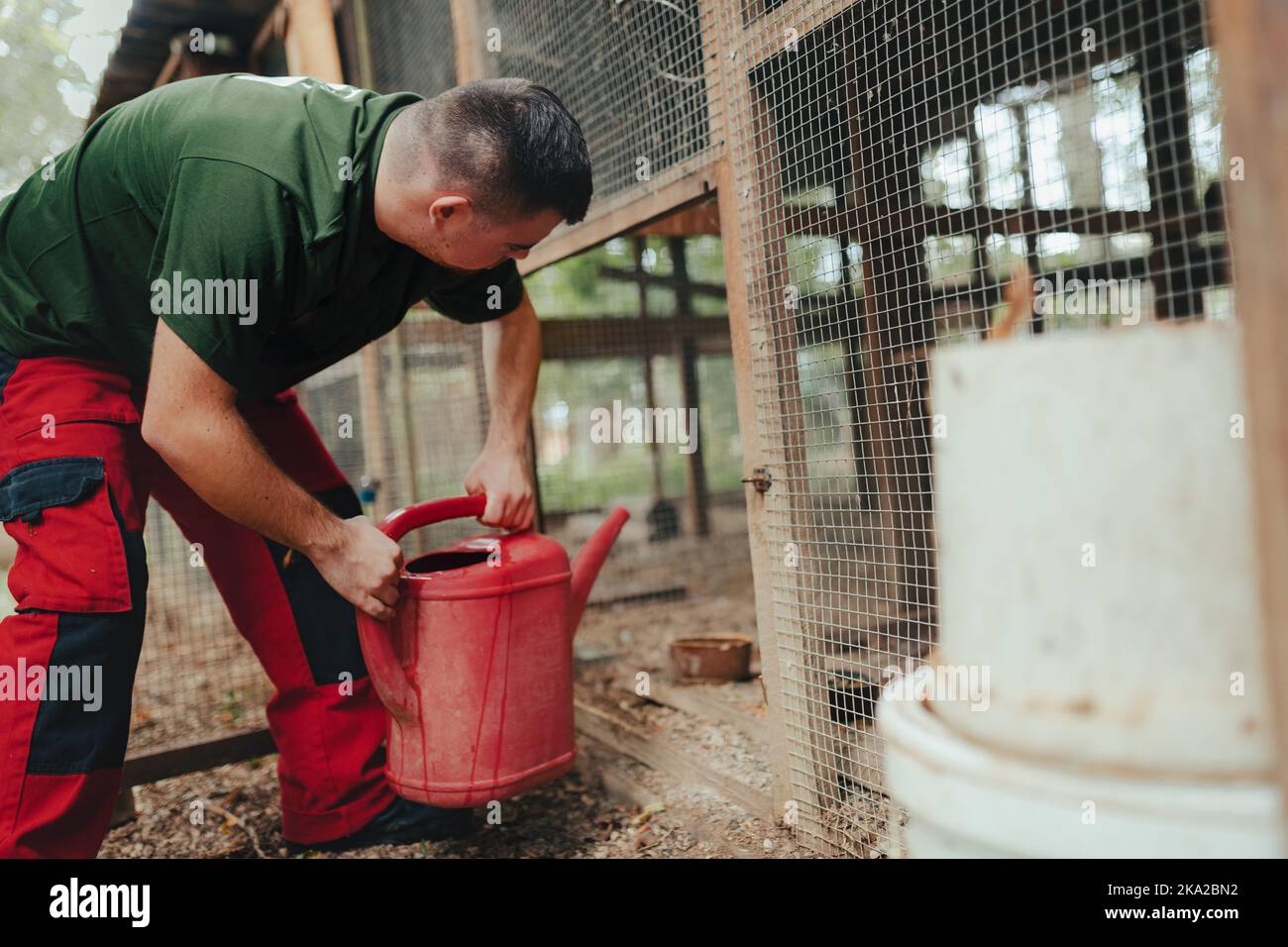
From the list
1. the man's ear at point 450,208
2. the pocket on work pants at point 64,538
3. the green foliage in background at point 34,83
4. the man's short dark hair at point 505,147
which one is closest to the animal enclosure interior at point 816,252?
the man's short dark hair at point 505,147

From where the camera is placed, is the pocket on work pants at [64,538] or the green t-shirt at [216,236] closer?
the green t-shirt at [216,236]

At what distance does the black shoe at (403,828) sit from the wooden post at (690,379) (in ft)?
9.73

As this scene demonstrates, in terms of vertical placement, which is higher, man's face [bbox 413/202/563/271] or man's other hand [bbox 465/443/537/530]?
man's face [bbox 413/202/563/271]

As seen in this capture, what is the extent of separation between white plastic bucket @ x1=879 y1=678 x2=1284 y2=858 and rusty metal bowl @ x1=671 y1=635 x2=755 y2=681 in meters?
2.20

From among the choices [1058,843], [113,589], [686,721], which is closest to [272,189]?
[113,589]

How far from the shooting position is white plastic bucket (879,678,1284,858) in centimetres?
62

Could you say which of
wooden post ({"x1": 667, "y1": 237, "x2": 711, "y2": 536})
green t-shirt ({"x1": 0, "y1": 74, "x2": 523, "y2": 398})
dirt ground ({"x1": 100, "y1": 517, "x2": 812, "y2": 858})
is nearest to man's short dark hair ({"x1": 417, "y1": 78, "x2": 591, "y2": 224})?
green t-shirt ({"x1": 0, "y1": 74, "x2": 523, "y2": 398})

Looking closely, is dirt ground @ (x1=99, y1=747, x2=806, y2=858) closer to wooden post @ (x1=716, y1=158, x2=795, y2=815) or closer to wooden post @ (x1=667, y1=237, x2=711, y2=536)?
wooden post @ (x1=716, y1=158, x2=795, y2=815)

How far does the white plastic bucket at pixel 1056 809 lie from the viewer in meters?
0.62

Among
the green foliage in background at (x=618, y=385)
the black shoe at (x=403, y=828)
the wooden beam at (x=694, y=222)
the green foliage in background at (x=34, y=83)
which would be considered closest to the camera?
the black shoe at (x=403, y=828)

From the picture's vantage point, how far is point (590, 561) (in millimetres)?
1872

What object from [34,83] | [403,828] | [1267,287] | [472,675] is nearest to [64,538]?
[472,675]

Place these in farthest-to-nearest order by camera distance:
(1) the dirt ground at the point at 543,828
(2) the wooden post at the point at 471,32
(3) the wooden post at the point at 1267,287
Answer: (2) the wooden post at the point at 471,32
(1) the dirt ground at the point at 543,828
(3) the wooden post at the point at 1267,287

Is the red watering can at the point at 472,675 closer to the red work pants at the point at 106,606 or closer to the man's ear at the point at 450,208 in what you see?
the red work pants at the point at 106,606
